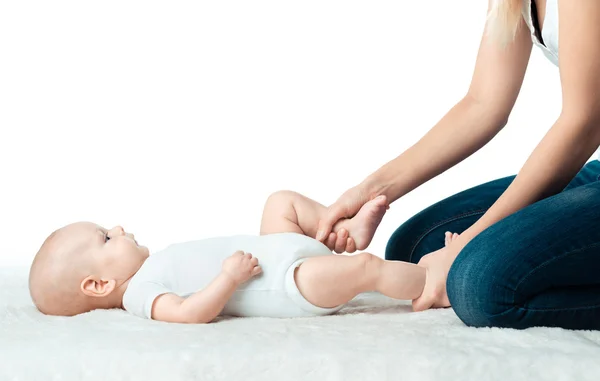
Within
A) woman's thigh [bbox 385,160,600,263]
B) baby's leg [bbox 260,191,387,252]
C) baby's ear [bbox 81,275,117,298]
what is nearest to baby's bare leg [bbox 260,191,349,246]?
baby's leg [bbox 260,191,387,252]

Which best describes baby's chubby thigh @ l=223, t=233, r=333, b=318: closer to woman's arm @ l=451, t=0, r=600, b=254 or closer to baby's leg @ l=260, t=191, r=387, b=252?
baby's leg @ l=260, t=191, r=387, b=252

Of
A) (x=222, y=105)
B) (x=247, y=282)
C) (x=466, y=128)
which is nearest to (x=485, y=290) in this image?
(x=247, y=282)

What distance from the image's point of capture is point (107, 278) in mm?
1667

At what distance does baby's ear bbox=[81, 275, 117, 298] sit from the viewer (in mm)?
1649

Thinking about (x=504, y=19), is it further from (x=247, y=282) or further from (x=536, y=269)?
(x=247, y=282)

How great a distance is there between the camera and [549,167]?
1.54m

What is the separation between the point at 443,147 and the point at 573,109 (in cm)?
53

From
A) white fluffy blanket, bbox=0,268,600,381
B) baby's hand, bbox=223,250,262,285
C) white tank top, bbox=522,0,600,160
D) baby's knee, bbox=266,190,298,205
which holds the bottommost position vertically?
white fluffy blanket, bbox=0,268,600,381

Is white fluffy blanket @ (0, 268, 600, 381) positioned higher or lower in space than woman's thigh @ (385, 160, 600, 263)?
lower

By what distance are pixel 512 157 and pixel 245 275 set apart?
7.27 ft

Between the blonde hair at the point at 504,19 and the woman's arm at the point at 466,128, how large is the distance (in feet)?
0.18

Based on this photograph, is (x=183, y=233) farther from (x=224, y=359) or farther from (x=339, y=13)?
(x=224, y=359)

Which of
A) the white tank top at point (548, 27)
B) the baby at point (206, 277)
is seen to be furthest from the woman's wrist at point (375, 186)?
the white tank top at point (548, 27)

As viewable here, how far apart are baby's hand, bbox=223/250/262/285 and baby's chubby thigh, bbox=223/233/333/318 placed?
0.12 feet
